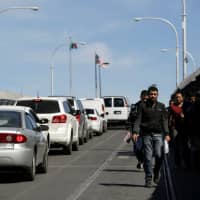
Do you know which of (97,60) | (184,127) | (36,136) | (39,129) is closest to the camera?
(36,136)

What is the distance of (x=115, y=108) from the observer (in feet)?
164

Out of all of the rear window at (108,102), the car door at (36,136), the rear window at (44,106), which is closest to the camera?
the car door at (36,136)

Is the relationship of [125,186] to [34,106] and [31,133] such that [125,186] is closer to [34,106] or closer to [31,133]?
[31,133]

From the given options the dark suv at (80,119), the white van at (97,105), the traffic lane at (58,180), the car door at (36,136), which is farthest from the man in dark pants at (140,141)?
the white van at (97,105)

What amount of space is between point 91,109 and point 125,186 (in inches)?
988

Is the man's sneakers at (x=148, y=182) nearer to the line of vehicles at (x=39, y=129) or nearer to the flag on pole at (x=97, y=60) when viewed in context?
the line of vehicles at (x=39, y=129)

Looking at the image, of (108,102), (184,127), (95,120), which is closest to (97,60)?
(108,102)

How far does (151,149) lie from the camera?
47.1ft

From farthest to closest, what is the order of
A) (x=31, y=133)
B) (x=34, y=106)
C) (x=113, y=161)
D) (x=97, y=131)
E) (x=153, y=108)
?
(x=97, y=131) → (x=34, y=106) → (x=113, y=161) → (x=31, y=133) → (x=153, y=108)

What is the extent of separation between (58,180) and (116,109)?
34026 mm

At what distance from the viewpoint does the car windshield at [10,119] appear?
1535 centimetres

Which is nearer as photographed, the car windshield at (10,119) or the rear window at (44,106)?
A: the car windshield at (10,119)

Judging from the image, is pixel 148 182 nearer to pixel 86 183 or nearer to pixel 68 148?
pixel 86 183

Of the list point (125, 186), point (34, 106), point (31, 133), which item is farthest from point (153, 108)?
point (34, 106)
